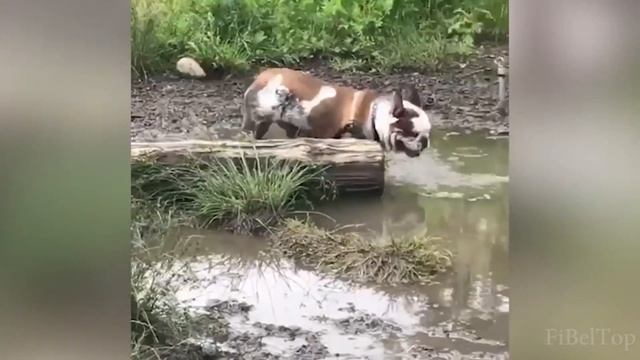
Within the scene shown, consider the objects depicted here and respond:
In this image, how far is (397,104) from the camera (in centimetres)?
156

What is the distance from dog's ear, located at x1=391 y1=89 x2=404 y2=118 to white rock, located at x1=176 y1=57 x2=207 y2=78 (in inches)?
14.1

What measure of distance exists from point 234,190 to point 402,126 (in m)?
0.34

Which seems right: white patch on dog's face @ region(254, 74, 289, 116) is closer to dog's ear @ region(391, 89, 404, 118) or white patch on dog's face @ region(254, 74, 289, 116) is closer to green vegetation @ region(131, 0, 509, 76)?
green vegetation @ region(131, 0, 509, 76)

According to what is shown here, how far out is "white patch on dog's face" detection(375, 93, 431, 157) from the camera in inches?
61.4

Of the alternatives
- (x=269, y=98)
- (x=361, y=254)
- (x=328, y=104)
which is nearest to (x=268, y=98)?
(x=269, y=98)

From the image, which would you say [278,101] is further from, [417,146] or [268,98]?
[417,146]

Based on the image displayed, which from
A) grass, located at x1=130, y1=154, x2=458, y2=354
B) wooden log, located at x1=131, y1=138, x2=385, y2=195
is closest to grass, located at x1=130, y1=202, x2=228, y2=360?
grass, located at x1=130, y1=154, x2=458, y2=354
